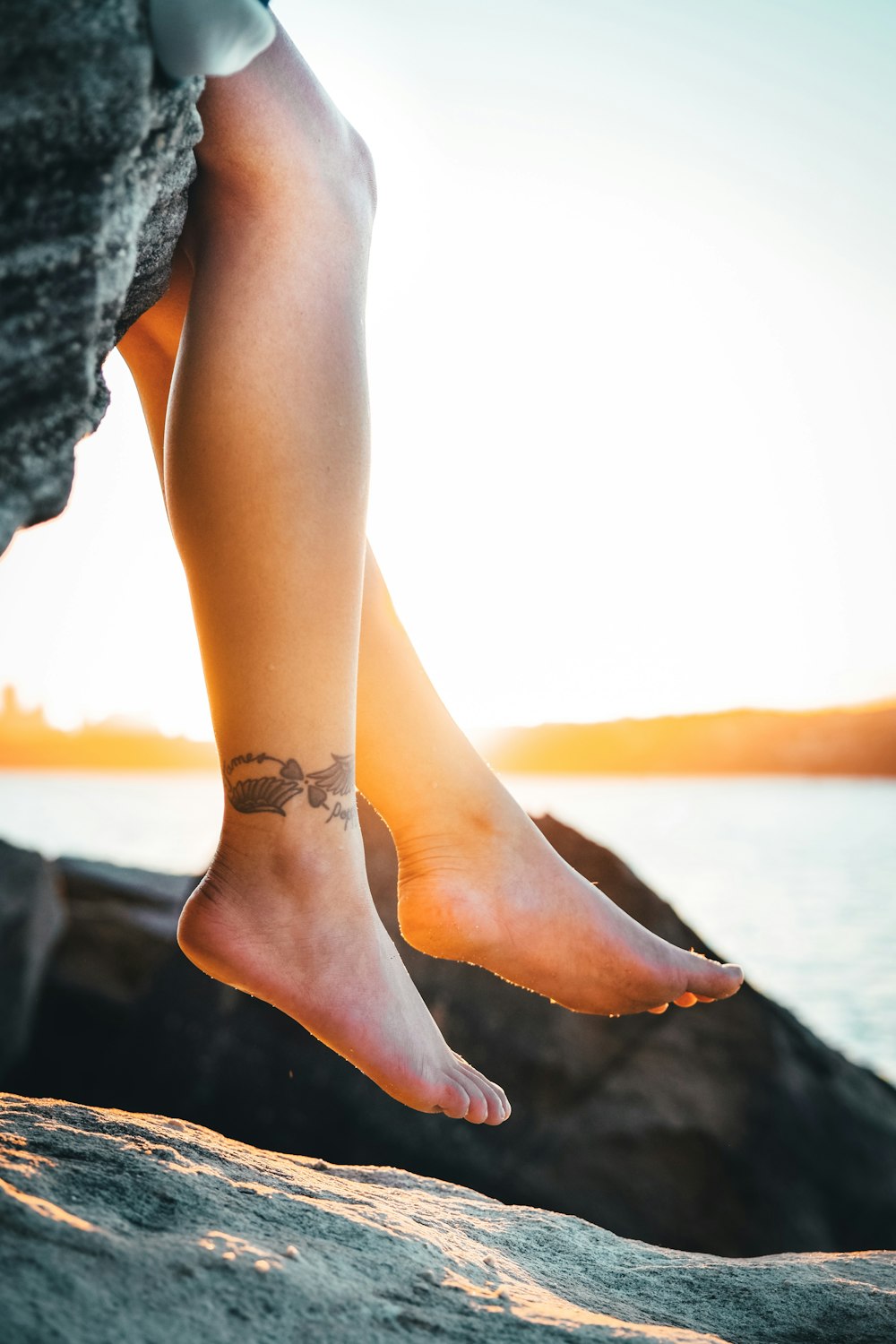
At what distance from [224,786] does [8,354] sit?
51cm

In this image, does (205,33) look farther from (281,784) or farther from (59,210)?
(281,784)

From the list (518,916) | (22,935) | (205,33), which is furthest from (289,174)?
(22,935)

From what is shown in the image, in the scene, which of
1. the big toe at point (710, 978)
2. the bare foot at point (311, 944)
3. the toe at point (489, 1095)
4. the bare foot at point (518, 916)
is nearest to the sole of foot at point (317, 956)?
the bare foot at point (311, 944)

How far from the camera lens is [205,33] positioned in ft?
2.72

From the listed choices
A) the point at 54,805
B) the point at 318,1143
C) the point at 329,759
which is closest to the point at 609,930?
the point at 329,759

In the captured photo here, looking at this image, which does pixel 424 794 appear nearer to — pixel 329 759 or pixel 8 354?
pixel 329 759

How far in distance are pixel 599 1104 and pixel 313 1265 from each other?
1.42 m

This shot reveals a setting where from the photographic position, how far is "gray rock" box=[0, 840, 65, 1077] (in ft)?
9.71

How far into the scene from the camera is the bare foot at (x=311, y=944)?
116cm

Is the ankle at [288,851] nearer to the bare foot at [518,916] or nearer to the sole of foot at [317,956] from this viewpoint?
the sole of foot at [317,956]

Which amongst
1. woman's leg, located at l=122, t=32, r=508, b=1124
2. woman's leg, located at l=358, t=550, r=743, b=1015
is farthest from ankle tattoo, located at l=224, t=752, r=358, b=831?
woman's leg, located at l=358, t=550, r=743, b=1015

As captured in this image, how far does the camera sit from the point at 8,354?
756mm

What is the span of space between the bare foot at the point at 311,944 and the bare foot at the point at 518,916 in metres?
0.23

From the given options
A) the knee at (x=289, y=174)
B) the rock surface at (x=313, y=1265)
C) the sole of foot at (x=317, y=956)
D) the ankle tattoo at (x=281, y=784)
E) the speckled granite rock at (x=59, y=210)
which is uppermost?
the knee at (x=289, y=174)
